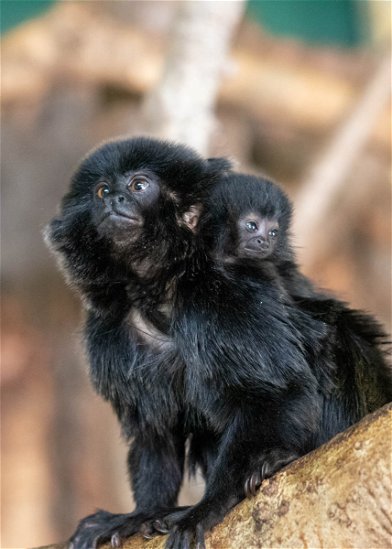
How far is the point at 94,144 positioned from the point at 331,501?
20.5 feet

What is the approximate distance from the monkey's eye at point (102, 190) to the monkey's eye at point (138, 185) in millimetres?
94

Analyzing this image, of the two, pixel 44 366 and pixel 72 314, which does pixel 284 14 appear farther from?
pixel 44 366

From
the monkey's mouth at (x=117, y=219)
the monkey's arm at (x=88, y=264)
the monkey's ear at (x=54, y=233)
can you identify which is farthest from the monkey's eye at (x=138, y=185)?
the monkey's ear at (x=54, y=233)

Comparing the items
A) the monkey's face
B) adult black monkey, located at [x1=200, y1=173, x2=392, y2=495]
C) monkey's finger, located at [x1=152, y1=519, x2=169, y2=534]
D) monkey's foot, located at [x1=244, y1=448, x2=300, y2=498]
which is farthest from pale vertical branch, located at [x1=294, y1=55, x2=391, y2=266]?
monkey's foot, located at [x1=244, y1=448, x2=300, y2=498]

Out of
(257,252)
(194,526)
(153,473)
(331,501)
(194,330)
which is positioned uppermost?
(257,252)

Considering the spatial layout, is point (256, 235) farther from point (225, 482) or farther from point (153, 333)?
point (225, 482)

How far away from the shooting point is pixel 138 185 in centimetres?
381

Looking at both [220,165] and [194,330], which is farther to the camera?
[220,165]

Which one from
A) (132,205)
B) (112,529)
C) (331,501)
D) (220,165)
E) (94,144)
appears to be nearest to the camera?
(331,501)

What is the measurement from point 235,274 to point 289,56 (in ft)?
16.4

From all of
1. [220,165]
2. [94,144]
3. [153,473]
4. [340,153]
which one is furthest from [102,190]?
[94,144]

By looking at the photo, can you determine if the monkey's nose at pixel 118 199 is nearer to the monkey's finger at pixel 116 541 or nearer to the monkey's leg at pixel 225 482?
the monkey's leg at pixel 225 482

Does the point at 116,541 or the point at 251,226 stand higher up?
the point at 251,226

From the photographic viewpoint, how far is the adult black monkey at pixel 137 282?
369cm
